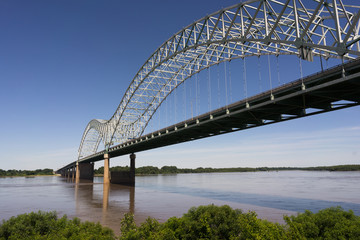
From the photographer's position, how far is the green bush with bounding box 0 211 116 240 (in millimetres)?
10834

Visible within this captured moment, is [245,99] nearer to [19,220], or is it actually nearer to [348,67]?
[348,67]

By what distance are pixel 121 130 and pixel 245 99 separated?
6466 cm

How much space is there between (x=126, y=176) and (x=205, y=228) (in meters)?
72.9

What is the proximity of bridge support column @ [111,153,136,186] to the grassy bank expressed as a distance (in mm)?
66072

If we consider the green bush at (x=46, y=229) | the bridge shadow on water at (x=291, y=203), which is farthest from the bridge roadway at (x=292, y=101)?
the green bush at (x=46, y=229)

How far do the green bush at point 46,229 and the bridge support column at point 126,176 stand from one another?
66.0 meters

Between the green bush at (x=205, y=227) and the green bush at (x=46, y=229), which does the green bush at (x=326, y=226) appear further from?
the green bush at (x=46, y=229)

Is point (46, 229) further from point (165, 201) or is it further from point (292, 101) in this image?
point (165, 201)

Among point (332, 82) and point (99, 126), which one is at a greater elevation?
point (99, 126)

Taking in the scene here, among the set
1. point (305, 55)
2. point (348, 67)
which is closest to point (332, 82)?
point (348, 67)

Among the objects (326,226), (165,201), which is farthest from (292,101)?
(165,201)

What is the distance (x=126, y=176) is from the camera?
272 ft

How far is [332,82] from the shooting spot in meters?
19.3

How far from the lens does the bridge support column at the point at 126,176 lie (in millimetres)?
79469
